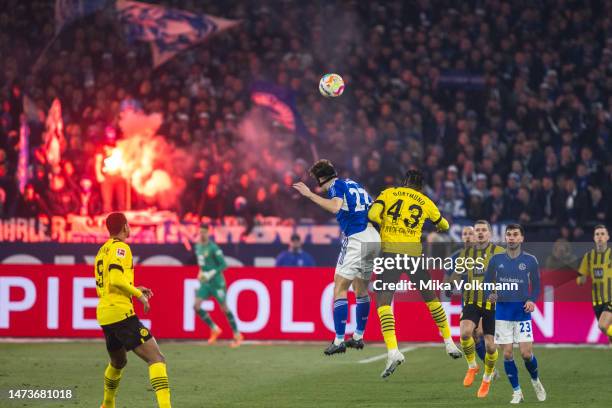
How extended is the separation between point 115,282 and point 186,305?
9.66 m

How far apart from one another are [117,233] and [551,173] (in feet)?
42.4

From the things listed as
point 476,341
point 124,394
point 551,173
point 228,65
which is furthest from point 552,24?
point 124,394

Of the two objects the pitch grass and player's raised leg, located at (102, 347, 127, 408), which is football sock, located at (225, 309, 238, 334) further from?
player's raised leg, located at (102, 347, 127, 408)

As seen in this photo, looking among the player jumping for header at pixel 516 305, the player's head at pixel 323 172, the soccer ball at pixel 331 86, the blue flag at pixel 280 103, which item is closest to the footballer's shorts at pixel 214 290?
the blue flag at pixel 280 103

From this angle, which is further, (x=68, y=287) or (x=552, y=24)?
(x=552, y=24)

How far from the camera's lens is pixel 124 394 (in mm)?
13250

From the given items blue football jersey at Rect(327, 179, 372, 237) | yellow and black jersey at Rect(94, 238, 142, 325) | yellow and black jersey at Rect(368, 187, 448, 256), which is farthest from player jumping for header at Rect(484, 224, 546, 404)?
yellow and black jersey at Rect(94, 238, 142, 325)

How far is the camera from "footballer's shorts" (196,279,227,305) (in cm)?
1906

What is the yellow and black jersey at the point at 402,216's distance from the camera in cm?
1257

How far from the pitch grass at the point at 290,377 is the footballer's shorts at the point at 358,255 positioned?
1.44 meters

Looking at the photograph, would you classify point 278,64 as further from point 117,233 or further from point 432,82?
point 117,233

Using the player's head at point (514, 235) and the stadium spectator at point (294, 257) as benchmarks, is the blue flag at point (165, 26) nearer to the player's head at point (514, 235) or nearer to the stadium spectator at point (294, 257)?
the stadium spectator at point (294, 257)

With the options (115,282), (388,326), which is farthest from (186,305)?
(115,282)

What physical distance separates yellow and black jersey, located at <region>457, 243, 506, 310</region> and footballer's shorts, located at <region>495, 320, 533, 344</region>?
3.86 ft
